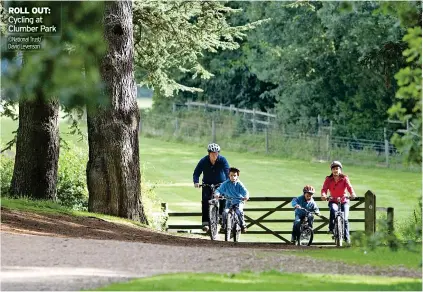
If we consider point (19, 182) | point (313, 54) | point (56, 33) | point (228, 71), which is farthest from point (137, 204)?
point (228, 71)

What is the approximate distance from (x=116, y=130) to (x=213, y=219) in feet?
8.24

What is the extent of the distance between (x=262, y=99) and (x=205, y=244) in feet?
146

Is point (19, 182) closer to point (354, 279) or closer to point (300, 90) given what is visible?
point (354, 279)

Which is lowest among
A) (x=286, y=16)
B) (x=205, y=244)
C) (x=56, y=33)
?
(x=205, y=244)

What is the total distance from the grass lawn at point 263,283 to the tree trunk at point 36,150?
11.9 meters

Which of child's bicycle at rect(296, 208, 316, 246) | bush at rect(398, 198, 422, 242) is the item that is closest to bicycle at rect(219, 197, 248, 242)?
child's bicycle at rect(296, 208, 316, 246)

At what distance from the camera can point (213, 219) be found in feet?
74.5

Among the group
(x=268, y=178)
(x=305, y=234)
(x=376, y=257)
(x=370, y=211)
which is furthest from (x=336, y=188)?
(x=268, y=178)

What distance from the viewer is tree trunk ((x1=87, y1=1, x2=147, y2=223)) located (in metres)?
23.4

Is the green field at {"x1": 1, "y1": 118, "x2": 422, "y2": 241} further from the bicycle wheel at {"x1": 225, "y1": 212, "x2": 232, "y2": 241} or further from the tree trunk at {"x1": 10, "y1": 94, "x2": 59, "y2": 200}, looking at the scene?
the bicycle wheel at {"x1": 225, "y1": 212, "x2": 232, "y2": 241}

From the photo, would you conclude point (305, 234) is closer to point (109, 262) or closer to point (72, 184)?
point (109, 262)

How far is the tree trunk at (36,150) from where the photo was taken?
25266mm

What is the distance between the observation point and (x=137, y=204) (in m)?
24.2

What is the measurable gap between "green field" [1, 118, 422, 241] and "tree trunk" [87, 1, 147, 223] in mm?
14730
